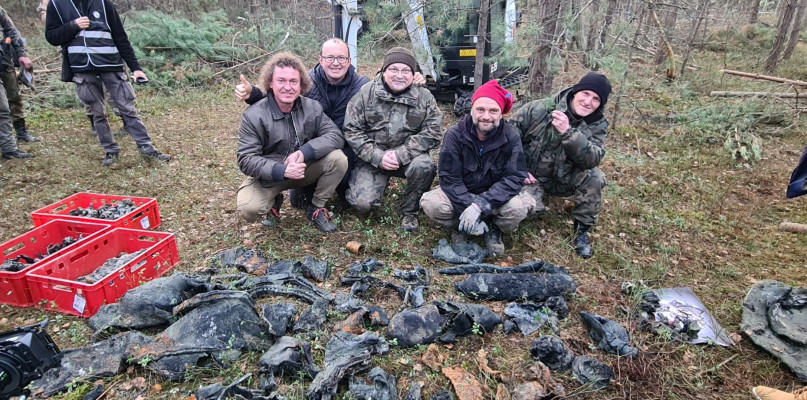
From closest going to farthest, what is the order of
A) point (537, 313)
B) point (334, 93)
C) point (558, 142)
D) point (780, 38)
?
point (537, 313), point (558, 142), point (334, 93), point (780, 38)

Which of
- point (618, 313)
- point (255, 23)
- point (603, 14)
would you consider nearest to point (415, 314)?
point (618, 313)

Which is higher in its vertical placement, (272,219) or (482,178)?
(482,178)

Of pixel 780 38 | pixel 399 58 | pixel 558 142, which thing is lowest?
pixel 558 142

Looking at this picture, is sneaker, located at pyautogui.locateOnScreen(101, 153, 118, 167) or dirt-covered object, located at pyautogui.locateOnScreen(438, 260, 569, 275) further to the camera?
sneaker, located at pyautogui.locateOnScreen(101, 153, 118, 167)

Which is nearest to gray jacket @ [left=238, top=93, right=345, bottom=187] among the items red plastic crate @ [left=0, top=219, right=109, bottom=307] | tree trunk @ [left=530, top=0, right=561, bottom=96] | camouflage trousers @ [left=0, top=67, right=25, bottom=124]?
red plastic crate @ [left=0, top=219, right=109, bottom=307]

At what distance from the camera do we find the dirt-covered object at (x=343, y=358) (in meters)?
2.13

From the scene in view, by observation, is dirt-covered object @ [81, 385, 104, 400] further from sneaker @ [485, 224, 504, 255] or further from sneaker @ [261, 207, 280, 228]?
sneaker @ [485, 224, 504, 255]

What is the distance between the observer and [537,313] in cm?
283

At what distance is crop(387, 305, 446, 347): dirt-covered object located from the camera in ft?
8.36

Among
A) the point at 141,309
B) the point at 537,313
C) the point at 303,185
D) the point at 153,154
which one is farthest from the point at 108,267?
the point at 537,313

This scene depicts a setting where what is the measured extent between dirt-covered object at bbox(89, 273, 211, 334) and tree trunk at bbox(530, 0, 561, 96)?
4664 mm

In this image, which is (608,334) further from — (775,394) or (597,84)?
(597,84)

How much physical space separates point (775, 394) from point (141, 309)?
142 inches

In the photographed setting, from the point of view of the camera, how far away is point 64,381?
7.27ft
